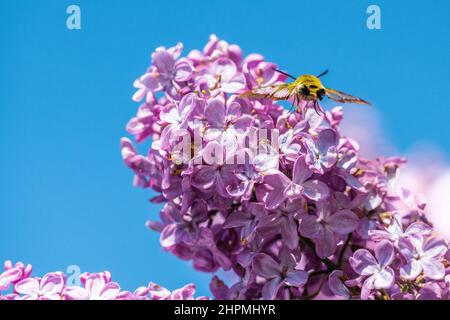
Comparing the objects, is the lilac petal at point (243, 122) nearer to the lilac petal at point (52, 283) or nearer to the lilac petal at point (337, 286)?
the lilac petal at point (337, 286)

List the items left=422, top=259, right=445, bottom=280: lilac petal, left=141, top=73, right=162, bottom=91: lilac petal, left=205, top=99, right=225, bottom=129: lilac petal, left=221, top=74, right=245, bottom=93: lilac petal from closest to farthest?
left=422, top=259, right=445, bottom=280: lilac petal
left=205, top=99, right=225, bottom=129: lilac petal
left=221, top=74, right=245, bottom=93: lilac petal
left=141, top=73, right=162, bottom=91: lilac petal

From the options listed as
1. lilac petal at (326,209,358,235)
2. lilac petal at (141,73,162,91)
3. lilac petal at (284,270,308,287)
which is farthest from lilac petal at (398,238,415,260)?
lilac petal at (141,73,162,91)

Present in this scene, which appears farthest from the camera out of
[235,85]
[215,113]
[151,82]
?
[151,82]

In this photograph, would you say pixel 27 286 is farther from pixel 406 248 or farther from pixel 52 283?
pixel 406 248

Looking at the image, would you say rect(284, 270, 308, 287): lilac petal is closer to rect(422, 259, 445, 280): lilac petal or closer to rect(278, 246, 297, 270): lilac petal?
rect(278, 246, 297, 270): lilac petal

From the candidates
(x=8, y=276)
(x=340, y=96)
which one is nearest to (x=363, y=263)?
(x=340, y=96)
